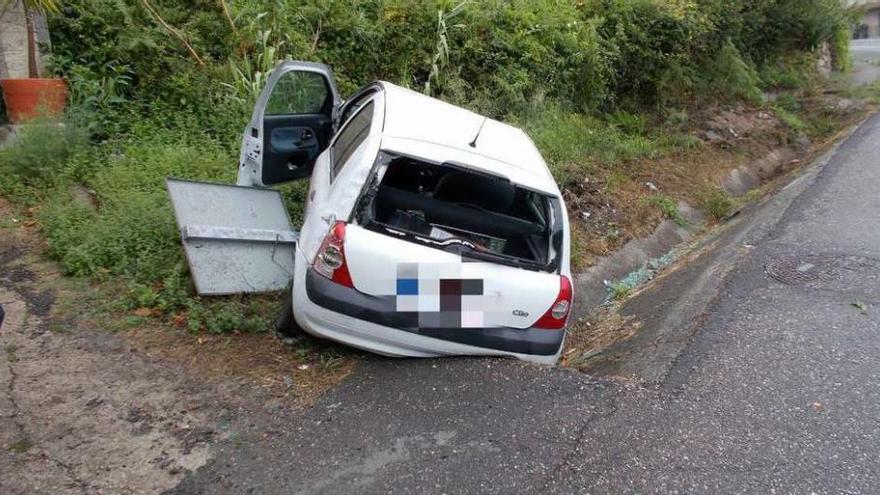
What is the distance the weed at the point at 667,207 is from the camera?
7809 mm

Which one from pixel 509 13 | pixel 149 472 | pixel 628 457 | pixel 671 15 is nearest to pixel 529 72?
pixel 509 13

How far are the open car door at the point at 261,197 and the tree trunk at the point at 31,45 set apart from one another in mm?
2594

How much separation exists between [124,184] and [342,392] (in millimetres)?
3118

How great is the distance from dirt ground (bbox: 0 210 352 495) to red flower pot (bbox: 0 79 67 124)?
2.56m

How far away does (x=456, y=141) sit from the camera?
385 cm

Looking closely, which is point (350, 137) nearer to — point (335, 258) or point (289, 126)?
point (289, 126)

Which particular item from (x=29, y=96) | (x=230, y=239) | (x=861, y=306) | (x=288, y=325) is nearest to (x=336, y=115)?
(x=230, y=239)

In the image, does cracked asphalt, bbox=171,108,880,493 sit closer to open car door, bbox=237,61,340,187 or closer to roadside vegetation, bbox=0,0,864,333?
roadside vegetation, bbox=0,0,864,333

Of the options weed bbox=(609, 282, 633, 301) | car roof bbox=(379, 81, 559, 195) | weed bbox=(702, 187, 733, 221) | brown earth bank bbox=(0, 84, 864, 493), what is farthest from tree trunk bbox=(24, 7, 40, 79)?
weed bbox=(702, 187, 733, 221)

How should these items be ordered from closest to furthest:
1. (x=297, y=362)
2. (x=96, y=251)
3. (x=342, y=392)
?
(x=342, y=392), (x=297, y=362), (x=96, y=251)

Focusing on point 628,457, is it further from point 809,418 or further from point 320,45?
point 320,45

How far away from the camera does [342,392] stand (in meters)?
3.55

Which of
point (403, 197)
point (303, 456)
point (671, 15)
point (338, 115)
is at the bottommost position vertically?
point (303, 456)

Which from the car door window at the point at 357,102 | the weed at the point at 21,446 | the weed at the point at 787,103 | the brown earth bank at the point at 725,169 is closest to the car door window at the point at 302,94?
the car door window at the point at 357,102
